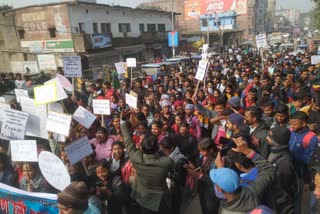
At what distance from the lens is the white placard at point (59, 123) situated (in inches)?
138

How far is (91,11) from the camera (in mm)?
24562

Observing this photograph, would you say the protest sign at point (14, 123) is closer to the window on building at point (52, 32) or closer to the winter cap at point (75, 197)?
the winter cap at point (75, 197)

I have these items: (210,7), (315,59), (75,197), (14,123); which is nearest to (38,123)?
(14,123)

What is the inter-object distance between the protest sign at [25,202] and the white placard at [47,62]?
18.9m

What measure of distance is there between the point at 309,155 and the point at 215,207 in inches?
50.6

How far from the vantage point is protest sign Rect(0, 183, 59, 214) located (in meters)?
3.17

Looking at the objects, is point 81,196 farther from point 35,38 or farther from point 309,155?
point 35,38

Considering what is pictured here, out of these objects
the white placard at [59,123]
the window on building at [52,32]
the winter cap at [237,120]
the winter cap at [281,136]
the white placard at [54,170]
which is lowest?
the white placard at [54,170]

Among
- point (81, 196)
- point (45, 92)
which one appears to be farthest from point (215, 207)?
point (45, 92)

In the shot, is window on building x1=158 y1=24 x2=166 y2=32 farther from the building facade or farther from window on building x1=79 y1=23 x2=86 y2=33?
window on building x1=79 y1=23 x2=86 y2=33

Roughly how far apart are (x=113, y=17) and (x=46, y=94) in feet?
82.6

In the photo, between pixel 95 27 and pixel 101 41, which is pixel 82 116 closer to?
pixel 101 41

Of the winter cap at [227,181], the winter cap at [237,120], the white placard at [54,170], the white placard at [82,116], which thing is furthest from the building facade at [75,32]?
the winter cap at [227,181]

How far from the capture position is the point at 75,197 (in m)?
2.36
